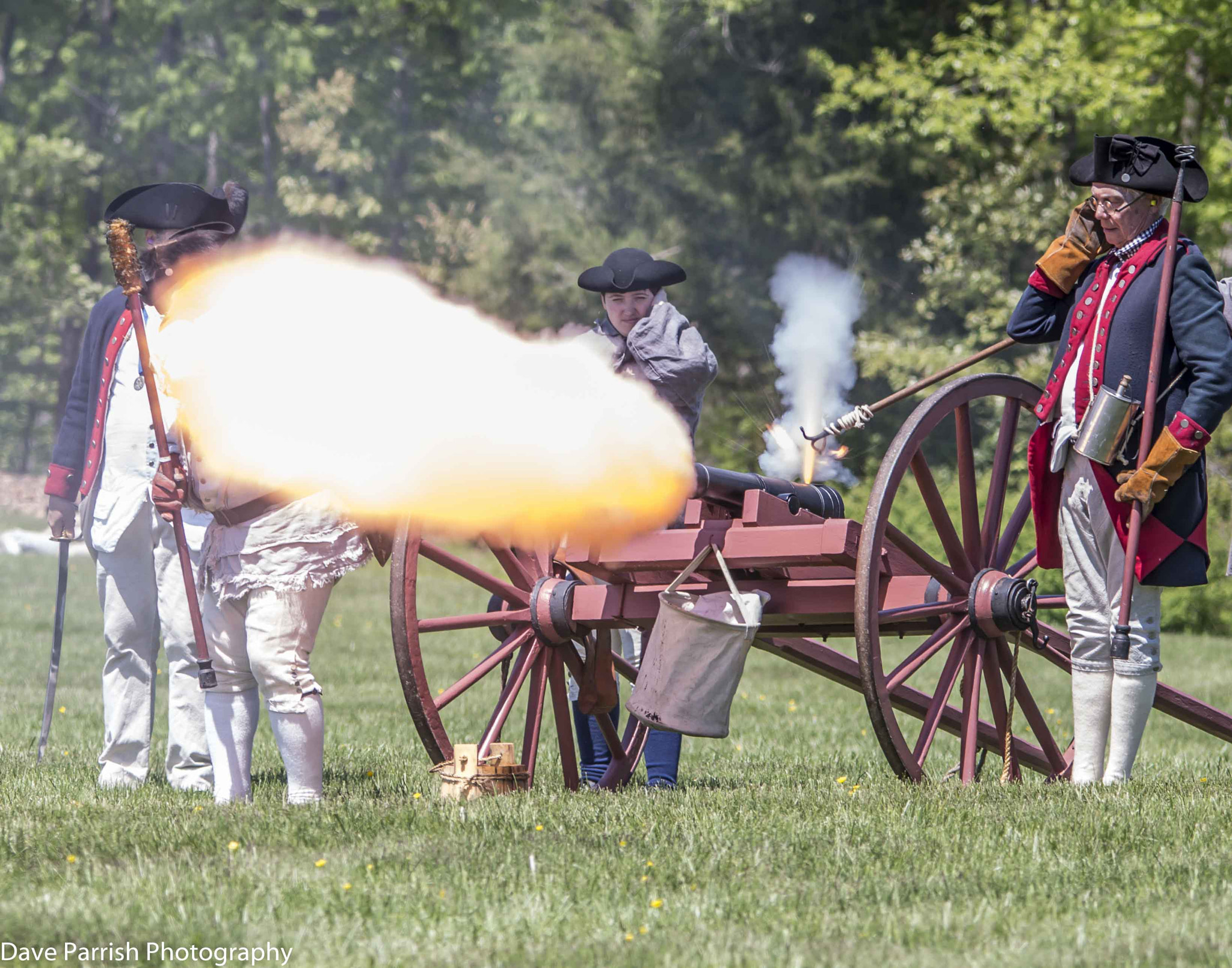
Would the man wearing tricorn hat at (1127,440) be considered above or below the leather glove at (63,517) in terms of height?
above

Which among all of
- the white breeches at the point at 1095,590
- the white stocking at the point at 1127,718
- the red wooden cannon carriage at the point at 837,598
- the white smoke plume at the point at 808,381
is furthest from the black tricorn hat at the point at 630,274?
the white stocking at the point at 1127,718

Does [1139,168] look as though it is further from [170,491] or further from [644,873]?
[170,491]

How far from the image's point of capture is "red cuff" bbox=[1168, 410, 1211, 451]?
516 cm

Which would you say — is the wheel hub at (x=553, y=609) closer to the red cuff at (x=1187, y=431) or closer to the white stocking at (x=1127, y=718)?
the white stocking at (x=1127, y=718)

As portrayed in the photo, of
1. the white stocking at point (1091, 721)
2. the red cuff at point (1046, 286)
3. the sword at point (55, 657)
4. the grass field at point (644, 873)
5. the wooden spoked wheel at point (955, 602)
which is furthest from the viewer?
the sword at point (55, 657)

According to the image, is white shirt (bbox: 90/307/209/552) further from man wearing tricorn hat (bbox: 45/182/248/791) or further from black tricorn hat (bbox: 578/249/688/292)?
black tricorn hat (bbox: 578/249/688/292)

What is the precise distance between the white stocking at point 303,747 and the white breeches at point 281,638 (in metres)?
0.03

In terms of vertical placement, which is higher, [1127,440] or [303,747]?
[1127,440]

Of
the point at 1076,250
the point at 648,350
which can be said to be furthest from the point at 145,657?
the point at 1076,250

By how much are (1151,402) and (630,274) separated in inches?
80.0

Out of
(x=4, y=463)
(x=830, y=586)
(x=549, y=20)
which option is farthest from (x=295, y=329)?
(x=4, y=463)

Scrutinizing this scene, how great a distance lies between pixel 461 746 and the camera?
221 inches

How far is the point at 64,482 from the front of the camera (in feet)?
21.2

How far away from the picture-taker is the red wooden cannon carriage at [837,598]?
17.4 ft
